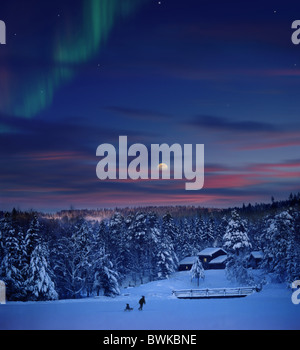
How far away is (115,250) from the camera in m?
55.0

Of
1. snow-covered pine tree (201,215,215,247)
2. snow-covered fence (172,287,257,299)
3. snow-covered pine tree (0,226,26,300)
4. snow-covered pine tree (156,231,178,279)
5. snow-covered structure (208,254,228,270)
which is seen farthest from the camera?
snow-covered pine tree (201,215,215,247)

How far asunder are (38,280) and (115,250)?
2155 cm

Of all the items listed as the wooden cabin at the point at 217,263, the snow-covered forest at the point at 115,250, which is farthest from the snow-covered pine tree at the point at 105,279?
the wooden cabin at the point at 217,263

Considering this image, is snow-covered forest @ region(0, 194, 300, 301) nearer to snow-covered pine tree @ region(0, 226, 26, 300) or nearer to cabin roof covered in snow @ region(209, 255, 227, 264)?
snow-covered pine tree @ region(0, 226, 26, 300)

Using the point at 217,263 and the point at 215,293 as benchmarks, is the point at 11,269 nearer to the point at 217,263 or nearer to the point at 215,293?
the point at 215,293

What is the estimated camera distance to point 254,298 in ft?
86.8

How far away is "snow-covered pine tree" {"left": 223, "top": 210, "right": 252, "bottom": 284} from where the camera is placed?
43.1 meters

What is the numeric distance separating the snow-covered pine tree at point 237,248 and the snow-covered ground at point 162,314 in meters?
14.8

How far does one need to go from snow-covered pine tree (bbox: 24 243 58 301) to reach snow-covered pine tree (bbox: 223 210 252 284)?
841 inches

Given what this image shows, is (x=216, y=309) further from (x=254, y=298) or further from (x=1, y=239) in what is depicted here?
(x=1, y=239)

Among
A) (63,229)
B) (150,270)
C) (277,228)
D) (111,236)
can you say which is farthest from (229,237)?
(63,229)

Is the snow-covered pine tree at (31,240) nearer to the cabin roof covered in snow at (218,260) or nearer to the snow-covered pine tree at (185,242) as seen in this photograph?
the cabin roof covered in snow at (218,260)

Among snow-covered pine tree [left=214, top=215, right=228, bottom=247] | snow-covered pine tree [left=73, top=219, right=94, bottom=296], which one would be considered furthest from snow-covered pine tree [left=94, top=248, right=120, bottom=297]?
snow-covered pine tree [left=214, top=215, right=228, bottom=247]

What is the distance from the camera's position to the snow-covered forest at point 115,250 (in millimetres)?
34406
